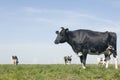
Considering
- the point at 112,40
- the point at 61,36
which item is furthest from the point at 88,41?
the point at 61,36

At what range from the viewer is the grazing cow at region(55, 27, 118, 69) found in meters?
24.0

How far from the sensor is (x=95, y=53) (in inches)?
957

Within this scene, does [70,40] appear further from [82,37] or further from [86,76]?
[86,76]

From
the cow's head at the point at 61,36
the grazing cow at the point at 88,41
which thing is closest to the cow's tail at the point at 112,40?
the grazing cow at the point at 88,41

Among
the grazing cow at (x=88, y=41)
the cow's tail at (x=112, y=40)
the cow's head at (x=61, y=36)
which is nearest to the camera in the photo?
the grazing cow at (x=88, y=41)

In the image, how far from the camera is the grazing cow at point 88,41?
2395 centimetres

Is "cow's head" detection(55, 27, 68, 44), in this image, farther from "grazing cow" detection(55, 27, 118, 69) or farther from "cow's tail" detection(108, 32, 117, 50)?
"cow's tail" detection(108, 32, 117, 50)

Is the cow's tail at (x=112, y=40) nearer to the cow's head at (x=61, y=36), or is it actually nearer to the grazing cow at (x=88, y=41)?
the grazing cow at (x=88, y=41)

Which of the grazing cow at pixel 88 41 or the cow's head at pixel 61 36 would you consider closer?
the grazing cow at pixel 88 41

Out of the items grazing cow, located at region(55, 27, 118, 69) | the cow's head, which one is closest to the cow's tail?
grazing cow, located at region(55, 27, 118, 69)

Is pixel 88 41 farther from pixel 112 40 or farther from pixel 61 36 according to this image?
pixel 61 36

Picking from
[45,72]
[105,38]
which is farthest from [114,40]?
[45,72]

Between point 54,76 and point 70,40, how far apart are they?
7090mm

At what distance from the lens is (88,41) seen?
24141 millimetres
